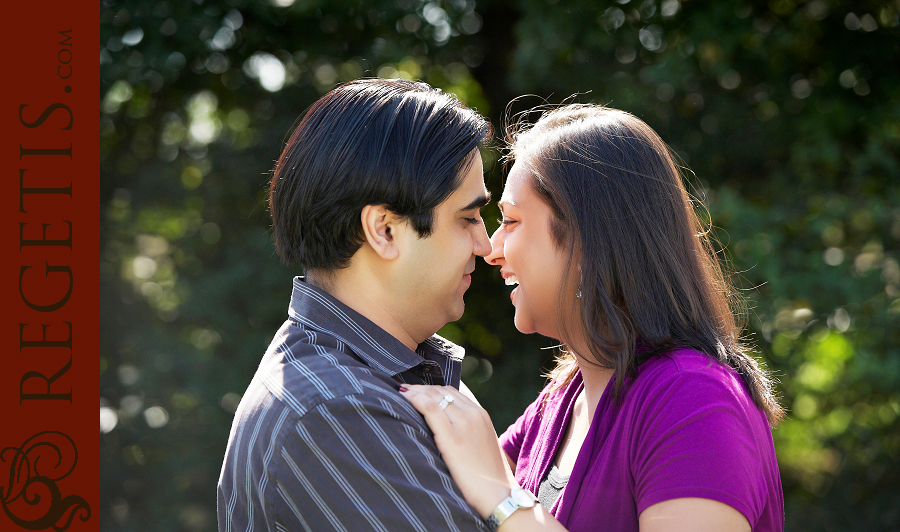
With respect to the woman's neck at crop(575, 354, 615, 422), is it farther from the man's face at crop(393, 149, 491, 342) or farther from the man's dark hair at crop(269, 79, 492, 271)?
the man's dark hair at crop(269, 79, 492, 271)

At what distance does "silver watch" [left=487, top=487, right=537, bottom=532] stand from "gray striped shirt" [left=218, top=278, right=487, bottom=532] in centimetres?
3

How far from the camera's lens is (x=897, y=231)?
145 inches

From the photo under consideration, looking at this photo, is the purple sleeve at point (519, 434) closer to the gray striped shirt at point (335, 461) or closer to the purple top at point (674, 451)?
the purple top at point (674, 451)

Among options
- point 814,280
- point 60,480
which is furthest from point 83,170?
point 814,280

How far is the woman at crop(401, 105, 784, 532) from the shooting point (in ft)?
4.82

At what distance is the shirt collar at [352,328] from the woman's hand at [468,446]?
135 millimetres

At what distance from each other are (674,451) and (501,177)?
235cm

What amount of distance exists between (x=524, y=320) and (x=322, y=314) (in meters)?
0.58

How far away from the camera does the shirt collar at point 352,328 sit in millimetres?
1694

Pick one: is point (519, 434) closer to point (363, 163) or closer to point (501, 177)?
point (363, 163)

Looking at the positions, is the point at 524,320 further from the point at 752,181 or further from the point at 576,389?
the point at 752,181

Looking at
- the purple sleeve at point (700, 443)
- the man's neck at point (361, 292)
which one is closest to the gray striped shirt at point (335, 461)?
the man's neck at point (361, 292)

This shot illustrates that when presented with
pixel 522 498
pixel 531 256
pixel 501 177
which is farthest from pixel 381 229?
pixel 501 177

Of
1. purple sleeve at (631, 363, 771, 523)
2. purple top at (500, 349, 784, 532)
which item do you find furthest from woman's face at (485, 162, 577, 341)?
purple sleeve at (631, 363, 771, 523)
